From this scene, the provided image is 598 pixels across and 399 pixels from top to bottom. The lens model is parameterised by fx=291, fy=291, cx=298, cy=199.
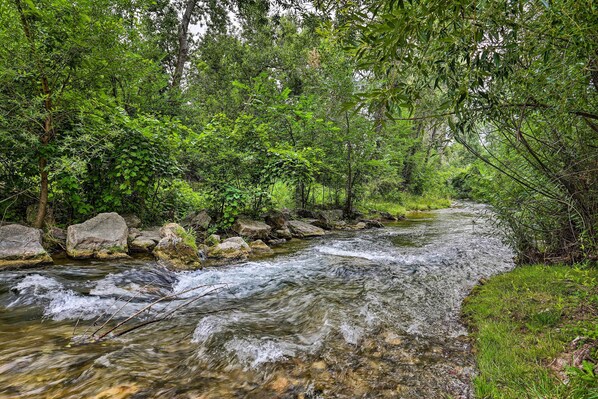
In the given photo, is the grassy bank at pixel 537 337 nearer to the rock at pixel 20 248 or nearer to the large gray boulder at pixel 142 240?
the large gray boulder at pixel 142 240

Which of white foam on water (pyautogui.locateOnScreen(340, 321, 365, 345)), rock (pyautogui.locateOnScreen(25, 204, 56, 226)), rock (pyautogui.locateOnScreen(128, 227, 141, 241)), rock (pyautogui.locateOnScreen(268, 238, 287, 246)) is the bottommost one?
white foam on water (pyautogui.locateOnScreen(340, 321, 365, 345))

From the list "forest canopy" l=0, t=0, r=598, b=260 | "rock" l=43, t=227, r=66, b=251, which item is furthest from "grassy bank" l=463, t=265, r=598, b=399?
"rock" l=43, t=227, r=66, b=251

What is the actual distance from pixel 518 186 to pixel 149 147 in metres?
7.90

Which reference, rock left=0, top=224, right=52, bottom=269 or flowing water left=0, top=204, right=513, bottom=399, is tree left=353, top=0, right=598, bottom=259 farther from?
rock left=0, top=224, right=52, bottom=269

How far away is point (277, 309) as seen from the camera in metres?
4.28

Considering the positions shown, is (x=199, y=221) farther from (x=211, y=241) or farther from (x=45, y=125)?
(x=45, y=125)

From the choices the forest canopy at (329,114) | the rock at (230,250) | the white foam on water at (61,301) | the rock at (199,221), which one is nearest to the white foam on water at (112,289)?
the white foam on water at (61,301)

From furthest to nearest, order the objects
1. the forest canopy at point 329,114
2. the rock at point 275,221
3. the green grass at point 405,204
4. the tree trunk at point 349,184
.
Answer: the green grass at point 405,204 < the tree trunk at point 349,184 < the rock at point 275,221 < the forest canopy at point 329,114

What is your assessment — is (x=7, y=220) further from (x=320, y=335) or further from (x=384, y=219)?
(x=384, y=219)

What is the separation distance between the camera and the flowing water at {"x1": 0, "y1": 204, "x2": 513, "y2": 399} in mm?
2463

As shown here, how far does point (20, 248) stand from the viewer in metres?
5.39

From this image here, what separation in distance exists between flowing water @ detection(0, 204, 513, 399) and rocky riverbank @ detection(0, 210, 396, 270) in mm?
443

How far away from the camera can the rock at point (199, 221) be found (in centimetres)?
891

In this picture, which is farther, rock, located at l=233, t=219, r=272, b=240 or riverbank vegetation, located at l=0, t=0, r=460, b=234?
rock, located at l=233, t=219, r=272, b=240
